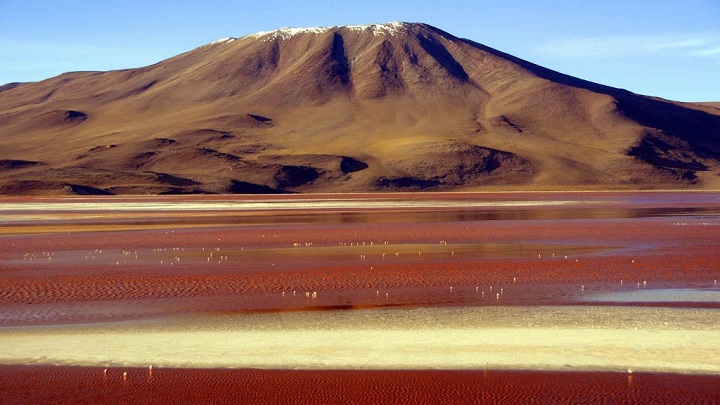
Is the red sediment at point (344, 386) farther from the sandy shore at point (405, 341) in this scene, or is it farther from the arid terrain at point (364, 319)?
the sandy shore at point (405, 341)

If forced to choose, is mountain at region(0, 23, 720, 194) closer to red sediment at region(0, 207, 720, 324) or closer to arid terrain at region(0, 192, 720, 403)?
red sediment at region(0, 207, 720, 324)

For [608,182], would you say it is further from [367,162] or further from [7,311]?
[7,311]

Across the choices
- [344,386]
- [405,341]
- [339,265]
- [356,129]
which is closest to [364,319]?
[405,341]

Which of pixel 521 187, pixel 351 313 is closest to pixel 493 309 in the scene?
pixel 351 313

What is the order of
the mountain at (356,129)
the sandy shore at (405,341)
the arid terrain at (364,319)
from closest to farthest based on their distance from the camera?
the arid terrain at (364,319) < the sandy shore at (405,341) < the mountain at (356,129)

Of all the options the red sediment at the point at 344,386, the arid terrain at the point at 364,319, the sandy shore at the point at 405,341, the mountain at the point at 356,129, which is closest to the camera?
the red sediment at the point at 344,386

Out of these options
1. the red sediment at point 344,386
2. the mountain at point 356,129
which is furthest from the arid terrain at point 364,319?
the mountain at point 356,129
